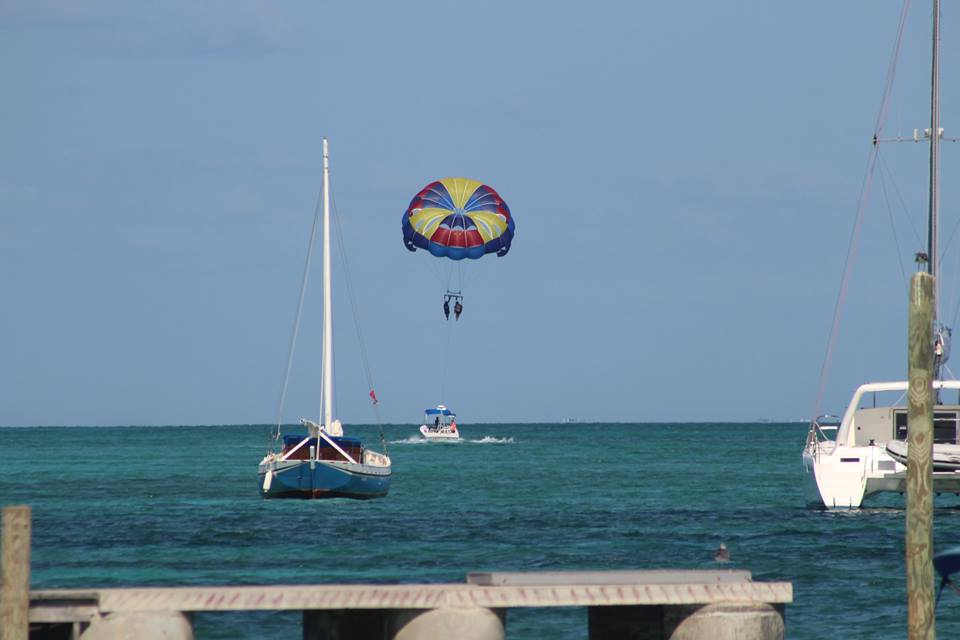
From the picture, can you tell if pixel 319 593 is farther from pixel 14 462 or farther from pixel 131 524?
pixel 14 462

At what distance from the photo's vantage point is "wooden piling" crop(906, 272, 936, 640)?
14.0 m

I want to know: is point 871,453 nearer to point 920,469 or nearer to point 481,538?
point 481,538

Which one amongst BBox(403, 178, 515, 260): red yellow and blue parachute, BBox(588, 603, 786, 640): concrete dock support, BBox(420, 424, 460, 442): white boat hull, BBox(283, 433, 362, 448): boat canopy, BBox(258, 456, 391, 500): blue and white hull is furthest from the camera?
BBox(420, 424, 460, 442): white boat hull

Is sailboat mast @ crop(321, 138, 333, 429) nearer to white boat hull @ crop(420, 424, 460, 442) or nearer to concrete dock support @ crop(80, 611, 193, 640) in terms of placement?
concrete dock support @ crop(80, 611, 193, 640)

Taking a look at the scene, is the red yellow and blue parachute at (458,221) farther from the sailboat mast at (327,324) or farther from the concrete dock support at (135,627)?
the concrete dock support at (135,627)

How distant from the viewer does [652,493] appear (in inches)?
2324

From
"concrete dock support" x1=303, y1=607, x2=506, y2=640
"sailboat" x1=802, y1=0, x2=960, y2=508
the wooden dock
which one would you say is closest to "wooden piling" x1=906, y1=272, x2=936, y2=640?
the wooden dock

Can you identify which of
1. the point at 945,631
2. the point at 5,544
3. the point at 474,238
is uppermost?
the point at 474,238

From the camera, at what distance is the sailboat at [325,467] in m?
49.4

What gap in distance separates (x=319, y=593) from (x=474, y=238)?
4040 centimetres

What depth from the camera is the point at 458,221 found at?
54.2 metres

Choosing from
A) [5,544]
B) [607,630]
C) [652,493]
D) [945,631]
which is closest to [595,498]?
[652,493]

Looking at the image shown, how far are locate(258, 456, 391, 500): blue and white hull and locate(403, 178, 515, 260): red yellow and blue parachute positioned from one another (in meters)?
8.39

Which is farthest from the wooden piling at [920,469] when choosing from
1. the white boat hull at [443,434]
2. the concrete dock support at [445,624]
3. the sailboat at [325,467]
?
the white boat hull at [443,434]
